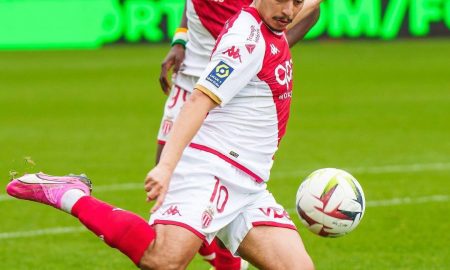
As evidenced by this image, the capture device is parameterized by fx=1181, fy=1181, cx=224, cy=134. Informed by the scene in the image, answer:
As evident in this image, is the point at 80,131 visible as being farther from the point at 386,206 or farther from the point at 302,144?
the point at 386,206

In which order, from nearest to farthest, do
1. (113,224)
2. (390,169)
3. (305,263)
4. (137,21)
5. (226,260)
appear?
(113,224) → (305,263) → (226,260) → (390,169) → (137,21)

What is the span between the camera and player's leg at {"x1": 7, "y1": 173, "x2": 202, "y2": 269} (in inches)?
239

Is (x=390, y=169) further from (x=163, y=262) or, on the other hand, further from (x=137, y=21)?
(x=137, y=21)

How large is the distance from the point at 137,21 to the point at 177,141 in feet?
85.4

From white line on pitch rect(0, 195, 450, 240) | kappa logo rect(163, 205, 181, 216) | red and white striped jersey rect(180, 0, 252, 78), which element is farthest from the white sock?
white line on pitch rect(0, 195, 450, 240)

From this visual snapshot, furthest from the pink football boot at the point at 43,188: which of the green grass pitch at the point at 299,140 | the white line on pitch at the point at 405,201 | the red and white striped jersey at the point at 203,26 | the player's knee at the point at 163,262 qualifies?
the white line on pitch at the point at 405,201

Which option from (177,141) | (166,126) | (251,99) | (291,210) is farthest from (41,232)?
(177,141)

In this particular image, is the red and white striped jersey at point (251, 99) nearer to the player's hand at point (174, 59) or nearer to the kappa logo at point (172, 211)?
the kappa logo at point (172, 211)

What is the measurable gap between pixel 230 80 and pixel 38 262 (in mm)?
3291

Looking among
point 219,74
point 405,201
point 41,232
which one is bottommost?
point 405,201

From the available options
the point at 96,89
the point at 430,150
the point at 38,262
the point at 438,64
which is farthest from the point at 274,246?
the point at 438,64

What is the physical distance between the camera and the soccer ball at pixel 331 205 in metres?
6.63

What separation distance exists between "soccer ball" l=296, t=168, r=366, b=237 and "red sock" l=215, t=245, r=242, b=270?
117 centimetres

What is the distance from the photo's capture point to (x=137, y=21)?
31.6m
